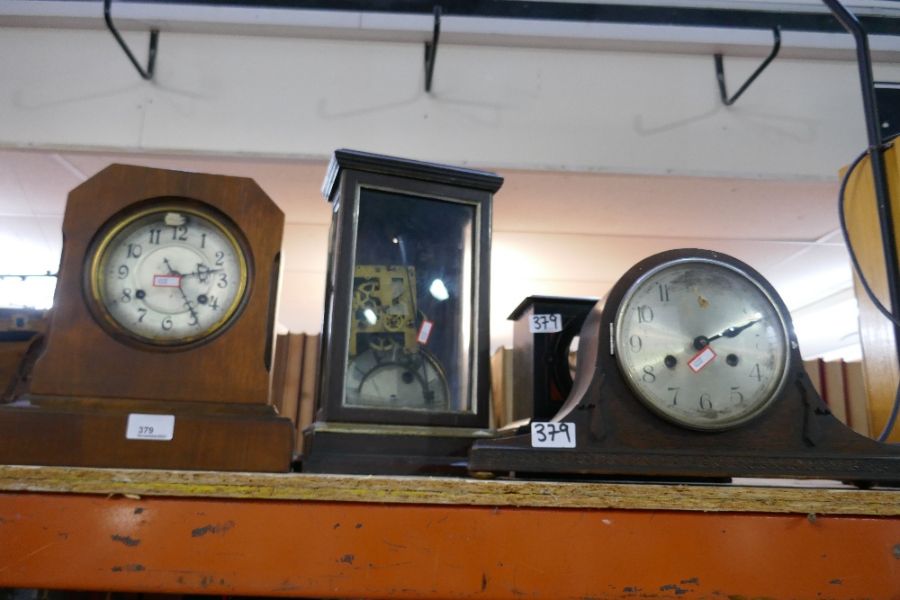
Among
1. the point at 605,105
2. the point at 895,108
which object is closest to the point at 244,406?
the point at 895,108

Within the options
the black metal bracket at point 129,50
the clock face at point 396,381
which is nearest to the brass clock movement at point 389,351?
the clock face at point 396,381

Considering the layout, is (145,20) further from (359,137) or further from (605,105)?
(605,105)

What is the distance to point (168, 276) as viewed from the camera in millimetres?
A: 1015

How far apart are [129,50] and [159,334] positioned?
3.73 ft

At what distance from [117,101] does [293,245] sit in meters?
0.69

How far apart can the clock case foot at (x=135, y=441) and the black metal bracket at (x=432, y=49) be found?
3.79ft

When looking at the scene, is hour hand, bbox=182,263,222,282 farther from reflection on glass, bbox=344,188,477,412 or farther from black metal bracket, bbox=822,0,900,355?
black metal bracket, bbox=822,0,900,355

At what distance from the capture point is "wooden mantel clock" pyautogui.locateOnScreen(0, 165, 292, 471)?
3.00ft

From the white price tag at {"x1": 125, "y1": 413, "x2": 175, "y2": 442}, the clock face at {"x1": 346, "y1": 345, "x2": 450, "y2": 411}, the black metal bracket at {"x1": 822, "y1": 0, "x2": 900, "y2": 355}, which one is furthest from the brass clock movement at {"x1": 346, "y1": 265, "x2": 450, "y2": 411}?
the black metal bracket at {"x1": 822, "y1": 0, "x2": 900, "y2": 355}

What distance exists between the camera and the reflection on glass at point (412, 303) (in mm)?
1218

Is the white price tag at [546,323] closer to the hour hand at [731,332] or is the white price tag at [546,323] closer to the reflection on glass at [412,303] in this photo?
the reflection on glass at [412,303]

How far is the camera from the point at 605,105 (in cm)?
188

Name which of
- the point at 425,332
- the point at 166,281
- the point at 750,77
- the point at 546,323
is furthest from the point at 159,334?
the point at 750,77

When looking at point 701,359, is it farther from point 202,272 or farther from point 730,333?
point 202,272
